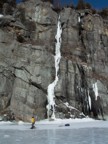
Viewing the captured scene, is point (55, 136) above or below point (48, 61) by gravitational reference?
below

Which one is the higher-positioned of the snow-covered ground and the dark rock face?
the dark rock face

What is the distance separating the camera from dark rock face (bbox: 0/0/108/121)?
40.6 meters

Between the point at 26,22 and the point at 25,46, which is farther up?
the point at 26,22

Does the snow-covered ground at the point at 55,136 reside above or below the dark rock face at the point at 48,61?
below

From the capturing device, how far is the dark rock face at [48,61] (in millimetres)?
40594

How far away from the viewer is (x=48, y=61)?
44.3 metres

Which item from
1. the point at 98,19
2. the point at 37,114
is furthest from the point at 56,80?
the point at 98,19

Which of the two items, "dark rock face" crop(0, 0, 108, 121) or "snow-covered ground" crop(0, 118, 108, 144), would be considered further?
"dark rock face" crop(0, 0, 108, 121)

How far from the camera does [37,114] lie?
131ft

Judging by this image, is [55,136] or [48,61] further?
[48,61]

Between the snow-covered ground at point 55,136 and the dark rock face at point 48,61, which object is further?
the dark rock face at point 48,61

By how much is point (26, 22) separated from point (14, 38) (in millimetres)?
5946

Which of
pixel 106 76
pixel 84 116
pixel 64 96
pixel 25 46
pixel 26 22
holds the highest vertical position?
→ pixel 26 22

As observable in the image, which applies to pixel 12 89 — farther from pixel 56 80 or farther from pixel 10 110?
pixel 56 80
